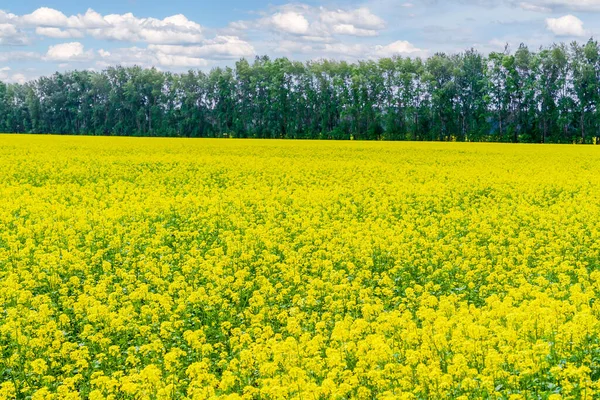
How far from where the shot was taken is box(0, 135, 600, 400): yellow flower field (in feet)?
26.9

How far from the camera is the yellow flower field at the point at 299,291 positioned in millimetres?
8211

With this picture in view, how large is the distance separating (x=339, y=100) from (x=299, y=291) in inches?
3890

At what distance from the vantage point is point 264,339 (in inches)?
420

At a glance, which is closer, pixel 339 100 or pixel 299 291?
pixel 299 291

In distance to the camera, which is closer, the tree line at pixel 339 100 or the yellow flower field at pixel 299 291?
the yellow flower field at pixel 299 291

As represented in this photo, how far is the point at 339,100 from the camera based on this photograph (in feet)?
361

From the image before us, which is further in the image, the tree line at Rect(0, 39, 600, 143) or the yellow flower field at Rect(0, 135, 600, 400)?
the tree line at Rect(0, 39, 600, 143)

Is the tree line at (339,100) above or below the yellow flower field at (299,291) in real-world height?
above

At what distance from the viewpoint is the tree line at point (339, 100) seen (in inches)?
3743

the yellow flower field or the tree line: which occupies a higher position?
the tree line

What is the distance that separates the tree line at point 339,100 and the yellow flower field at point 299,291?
7108 centimetres

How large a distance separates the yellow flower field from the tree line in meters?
71.1

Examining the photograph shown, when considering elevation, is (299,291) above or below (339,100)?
below

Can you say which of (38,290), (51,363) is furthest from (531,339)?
(38,290)
